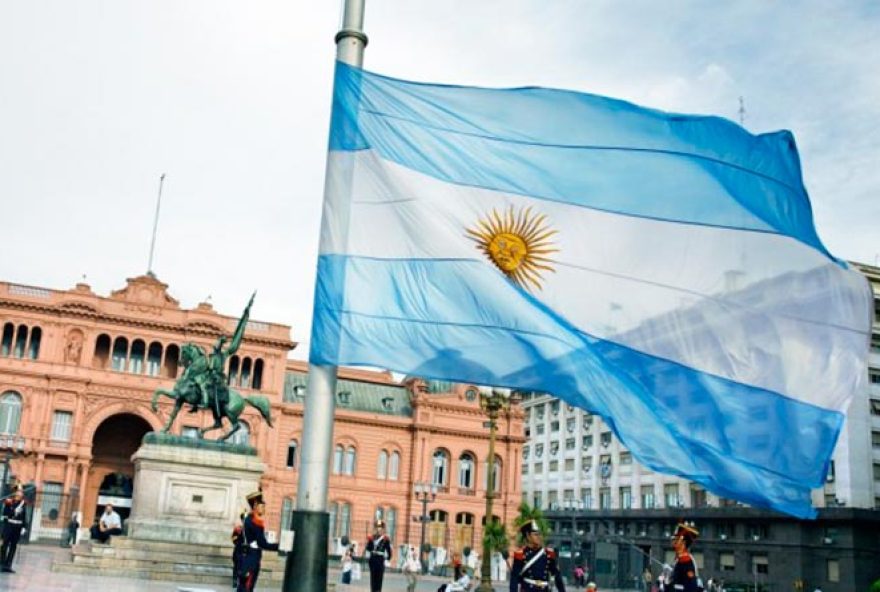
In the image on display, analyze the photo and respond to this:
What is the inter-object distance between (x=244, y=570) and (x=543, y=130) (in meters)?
7.85

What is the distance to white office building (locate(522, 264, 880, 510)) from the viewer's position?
54.0m

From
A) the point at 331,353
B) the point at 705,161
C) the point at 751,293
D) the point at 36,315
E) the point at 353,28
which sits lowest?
the point at 331,353

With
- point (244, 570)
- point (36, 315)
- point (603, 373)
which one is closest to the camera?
point (603, 373)

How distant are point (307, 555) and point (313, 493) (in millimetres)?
492

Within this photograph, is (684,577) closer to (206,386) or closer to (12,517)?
(12,517)

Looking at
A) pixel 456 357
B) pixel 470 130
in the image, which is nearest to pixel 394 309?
pixel 456 357

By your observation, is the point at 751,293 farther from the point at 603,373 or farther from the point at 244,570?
the point at 244,570

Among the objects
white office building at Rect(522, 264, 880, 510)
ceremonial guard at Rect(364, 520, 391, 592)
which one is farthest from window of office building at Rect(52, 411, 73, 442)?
ceremonial guard at Rect(364, 520, 391, 592)

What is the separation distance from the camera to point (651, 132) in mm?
8836

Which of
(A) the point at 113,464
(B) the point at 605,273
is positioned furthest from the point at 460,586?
(A) the point at 113,464

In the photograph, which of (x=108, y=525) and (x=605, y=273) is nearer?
(x=605, y=273)

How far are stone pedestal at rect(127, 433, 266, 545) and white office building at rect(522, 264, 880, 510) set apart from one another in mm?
28291

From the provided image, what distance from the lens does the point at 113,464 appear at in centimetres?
5884

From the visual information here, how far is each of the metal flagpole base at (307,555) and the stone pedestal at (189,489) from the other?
14575 mm
